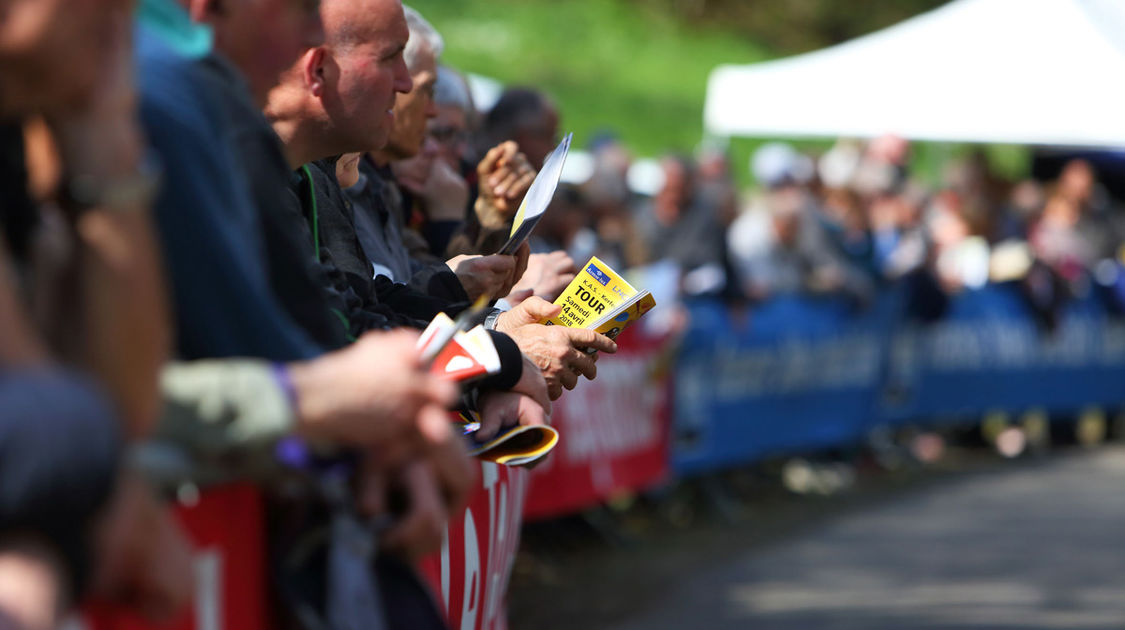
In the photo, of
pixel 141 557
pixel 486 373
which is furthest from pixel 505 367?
pixel 141 557

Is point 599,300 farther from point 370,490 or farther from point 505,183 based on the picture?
point 370,490

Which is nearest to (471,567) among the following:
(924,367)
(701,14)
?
(924,367)

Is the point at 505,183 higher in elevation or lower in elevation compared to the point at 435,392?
lower

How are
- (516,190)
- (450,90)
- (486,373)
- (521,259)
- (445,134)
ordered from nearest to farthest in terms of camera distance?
1. (486,373)
2. (521,259)
3. (516,190)
4. (445,134)
5. (450,90)

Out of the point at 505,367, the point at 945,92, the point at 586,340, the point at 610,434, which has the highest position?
the point at 505,367

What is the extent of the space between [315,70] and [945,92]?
13.2 metres

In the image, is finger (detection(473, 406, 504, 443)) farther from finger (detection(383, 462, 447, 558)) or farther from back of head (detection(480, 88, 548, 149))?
back of head (detection(480, 88, 548, 149))

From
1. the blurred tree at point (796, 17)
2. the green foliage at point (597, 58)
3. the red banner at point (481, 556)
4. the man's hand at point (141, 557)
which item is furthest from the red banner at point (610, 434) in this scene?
the blurred tree at point (796, 17)

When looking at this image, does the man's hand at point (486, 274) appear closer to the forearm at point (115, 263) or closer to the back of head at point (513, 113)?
the back of head at point (513, 113)

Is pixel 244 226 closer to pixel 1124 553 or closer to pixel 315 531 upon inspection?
pixel 315 531

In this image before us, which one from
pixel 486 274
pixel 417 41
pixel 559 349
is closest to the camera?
pixel 559 349

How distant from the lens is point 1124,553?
9.03m

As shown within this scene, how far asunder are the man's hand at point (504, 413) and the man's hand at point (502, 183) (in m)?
1.69

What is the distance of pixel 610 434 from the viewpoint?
8.68 metres
